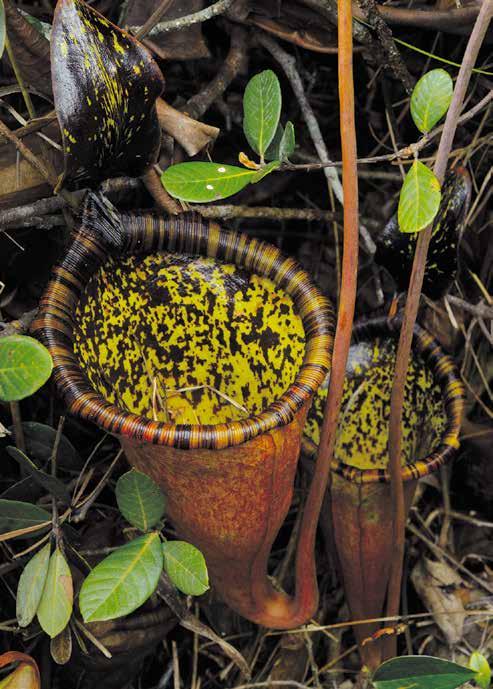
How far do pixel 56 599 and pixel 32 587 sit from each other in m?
0.06

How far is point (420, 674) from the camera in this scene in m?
1.41

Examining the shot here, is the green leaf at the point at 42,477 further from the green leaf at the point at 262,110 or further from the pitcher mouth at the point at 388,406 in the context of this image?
the green leaf at the point at 262,110

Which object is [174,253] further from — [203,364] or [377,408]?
[377,408]

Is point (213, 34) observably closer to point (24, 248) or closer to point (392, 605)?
point (24, 248)

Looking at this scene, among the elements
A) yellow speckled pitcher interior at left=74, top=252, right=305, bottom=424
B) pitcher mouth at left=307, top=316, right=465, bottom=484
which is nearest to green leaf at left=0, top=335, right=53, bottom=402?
yellow speckled pitcher interior at left=74, top=252, right=305, bottom=424

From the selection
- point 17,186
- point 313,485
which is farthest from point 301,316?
point 17,186

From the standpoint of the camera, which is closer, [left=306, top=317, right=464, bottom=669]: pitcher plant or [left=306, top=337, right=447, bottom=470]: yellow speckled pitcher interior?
[left=306, top=317, right=464, bottom=669]: pitcher plant

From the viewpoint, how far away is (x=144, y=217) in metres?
1.42

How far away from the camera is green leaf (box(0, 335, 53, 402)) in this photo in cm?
113

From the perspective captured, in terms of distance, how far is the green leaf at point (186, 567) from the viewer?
50.8 inches

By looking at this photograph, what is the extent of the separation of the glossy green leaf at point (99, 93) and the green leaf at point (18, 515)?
57 centimetres

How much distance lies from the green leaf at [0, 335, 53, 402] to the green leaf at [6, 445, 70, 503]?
0.27m

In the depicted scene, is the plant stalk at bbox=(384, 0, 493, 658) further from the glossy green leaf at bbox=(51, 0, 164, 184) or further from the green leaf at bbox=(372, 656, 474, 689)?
the glossy green leaf at bbox=(51, 0, 164, 184)

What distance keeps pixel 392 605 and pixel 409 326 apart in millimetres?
627
